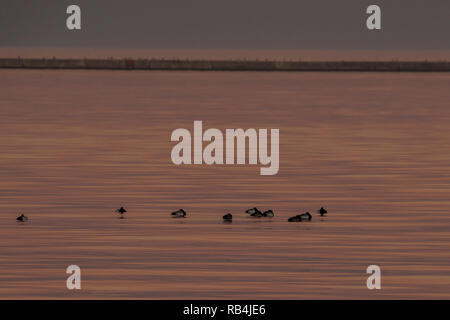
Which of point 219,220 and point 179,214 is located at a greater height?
point 179,214

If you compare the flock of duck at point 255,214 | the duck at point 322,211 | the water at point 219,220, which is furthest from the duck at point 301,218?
the duck at point 322,211

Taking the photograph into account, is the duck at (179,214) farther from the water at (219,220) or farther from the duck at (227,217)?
the duck at (227,217)

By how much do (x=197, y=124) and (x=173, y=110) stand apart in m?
16.3

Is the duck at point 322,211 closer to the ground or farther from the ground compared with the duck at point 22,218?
farther from the ground

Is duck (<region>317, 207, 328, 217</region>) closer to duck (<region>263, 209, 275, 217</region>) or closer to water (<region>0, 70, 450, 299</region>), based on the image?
water (<region>0, 70, 450, 299</region>)

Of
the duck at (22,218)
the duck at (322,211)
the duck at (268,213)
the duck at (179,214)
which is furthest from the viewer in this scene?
the duck at (322,211)

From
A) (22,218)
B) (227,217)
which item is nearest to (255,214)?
(227,217)

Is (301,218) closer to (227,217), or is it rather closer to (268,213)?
(268,213)

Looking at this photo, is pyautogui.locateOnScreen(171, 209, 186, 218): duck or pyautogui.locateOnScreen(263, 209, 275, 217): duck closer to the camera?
pyautogui.locateOnScreen(171, 209, 186, 218): duck

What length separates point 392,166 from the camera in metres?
41.8

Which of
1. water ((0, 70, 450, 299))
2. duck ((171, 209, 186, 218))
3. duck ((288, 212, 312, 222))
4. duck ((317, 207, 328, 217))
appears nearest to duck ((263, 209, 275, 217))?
water ((0, 70, 450, 299))

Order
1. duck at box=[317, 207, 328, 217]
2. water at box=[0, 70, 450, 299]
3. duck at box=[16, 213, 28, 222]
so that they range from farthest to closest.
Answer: duck at box=[317, 207, 328, 217] → duck at box=[16, 213, 28, 222] → water at box=[0, 70, 450, 299]

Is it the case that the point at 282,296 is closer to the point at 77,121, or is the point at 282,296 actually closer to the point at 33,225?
the point at 33,225

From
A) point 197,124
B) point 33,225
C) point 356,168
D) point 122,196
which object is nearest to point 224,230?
point 33,225
